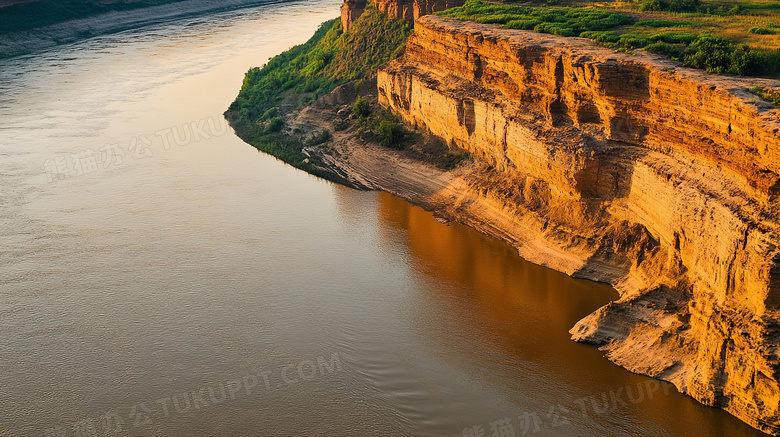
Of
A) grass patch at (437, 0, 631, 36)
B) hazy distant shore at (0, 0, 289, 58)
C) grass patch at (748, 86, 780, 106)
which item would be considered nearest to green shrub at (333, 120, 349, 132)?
grass patch at (437, 0, 631, 36)

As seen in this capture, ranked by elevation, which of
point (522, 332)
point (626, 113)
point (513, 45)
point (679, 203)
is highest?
point (513, 45)

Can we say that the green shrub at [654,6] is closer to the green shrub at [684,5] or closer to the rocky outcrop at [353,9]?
the green shrub at [684,5]

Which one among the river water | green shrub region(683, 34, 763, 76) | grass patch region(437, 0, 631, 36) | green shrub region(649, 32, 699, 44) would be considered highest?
grass patch region(437, 0, 631, 36)

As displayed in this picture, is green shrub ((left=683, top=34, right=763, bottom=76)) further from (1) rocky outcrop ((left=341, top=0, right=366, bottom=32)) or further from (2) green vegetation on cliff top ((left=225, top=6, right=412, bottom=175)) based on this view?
(1) rocky outcrop ((left=341, top=0, right=366, bottom=32))

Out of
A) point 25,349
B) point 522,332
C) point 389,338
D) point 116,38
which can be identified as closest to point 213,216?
point 25,349

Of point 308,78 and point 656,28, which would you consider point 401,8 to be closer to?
point 308,78

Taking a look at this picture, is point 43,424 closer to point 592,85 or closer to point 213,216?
point 213,216

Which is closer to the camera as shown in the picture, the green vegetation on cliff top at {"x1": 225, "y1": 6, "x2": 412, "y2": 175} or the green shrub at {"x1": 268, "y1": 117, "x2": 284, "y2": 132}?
the green vegetation on cliff top at {"x1": 225, "y1": 6, "x2": 412, "y2": 175}
